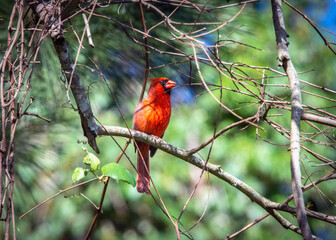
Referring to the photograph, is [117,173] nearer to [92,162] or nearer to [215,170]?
[92,162]

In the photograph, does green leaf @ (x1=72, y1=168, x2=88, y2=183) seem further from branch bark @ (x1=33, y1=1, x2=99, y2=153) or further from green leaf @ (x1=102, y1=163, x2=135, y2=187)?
branch bark @ (x1=33, y1=1, x2=99, y2=153)

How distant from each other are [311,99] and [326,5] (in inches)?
49.1

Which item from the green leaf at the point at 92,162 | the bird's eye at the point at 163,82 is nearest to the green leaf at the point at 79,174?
the green leaf at the point at 92,162

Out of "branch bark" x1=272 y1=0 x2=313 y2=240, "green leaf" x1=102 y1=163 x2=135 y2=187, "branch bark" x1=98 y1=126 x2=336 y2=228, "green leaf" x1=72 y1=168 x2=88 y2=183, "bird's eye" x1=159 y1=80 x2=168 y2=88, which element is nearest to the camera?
"branch bark" x1=272 y1=0 x2=313 y2=240

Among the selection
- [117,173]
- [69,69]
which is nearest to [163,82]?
[69,69]

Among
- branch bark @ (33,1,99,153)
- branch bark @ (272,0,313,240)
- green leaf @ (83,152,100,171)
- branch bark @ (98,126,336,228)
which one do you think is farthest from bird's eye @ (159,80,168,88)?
green leaf @ (83,152,100,171)

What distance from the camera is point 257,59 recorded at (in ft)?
16.4

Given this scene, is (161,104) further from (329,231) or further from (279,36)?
(329,231)

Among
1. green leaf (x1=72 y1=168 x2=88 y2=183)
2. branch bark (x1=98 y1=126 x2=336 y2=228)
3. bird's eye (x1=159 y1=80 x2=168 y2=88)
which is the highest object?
bird's eye (x1=159 y1=80 x2=168 y2=88)

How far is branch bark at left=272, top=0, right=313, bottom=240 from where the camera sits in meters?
1.01

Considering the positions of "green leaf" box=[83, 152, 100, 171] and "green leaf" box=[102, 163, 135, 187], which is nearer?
"green leaf" box=[102, 163, 135, 187]

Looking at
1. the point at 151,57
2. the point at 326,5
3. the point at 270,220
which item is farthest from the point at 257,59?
the point at 151,57

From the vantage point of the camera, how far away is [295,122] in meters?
1.28

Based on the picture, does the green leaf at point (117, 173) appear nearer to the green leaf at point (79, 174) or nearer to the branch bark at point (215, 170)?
the green leaf at point (79, 174)
